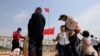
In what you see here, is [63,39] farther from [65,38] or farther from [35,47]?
[35,47]

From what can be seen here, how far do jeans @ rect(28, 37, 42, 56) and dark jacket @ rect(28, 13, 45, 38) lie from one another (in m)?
0.17

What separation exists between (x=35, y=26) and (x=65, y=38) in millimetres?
1988

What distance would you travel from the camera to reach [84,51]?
8.91 m

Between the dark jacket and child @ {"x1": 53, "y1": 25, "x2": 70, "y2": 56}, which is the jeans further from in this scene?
child @ {"x1": 53, "y1": 25, "x2": 70, "y2": 56}

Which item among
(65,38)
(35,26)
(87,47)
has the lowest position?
(87,47)

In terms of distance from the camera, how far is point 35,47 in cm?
852

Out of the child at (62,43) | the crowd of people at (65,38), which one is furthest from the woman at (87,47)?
the child at (62,43)

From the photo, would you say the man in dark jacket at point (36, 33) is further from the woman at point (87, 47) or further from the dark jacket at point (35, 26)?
the woman at point (87, 47)

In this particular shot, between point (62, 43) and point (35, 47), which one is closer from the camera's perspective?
point (35, 47)

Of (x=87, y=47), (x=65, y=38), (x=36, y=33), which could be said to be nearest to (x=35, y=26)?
(x=36, y=33)

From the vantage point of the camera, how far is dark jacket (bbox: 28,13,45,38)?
28.1ft

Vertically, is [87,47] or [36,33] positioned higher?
[36,33]

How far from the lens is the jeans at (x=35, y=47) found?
837 cm

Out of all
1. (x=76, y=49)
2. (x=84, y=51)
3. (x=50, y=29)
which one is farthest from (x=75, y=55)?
(x=50, y=29)
